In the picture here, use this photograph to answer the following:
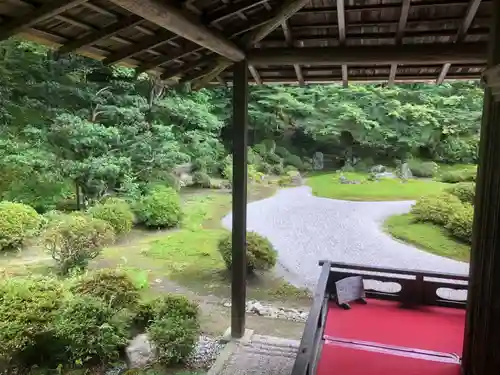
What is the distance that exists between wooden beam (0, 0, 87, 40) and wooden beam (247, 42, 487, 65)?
2224 millimetres

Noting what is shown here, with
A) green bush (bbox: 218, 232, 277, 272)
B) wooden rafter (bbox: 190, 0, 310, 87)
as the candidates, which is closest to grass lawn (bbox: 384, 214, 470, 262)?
green bush (bbox: 218, 232, 277, 272)

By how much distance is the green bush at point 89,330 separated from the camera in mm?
4250

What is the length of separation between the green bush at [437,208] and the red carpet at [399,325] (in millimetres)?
6562

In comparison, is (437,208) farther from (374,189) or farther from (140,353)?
(140,353)

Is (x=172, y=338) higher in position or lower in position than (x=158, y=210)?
lower

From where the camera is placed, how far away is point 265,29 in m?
3.68

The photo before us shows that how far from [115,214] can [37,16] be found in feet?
22.7

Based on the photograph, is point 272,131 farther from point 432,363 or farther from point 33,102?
point 432,363

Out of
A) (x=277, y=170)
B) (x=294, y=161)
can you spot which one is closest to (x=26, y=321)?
(x=277, y=170)

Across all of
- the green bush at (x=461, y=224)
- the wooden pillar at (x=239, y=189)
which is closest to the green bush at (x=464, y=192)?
the green bush at (x=461, y=224)

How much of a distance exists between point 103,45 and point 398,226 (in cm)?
841

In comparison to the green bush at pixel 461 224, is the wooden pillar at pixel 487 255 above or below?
above

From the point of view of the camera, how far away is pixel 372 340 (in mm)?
3156

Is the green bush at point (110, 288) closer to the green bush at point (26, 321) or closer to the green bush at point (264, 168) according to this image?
the green bush at point (26, 321)
